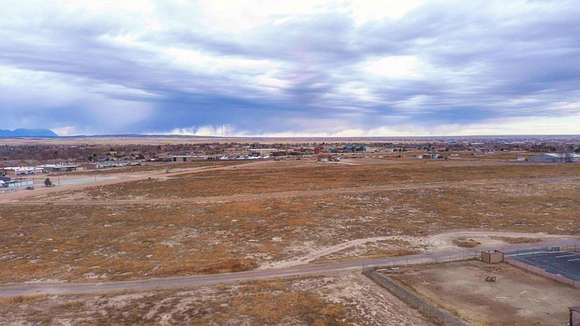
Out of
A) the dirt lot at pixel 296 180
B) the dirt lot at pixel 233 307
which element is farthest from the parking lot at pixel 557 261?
the dirt lot at pixel 296 180

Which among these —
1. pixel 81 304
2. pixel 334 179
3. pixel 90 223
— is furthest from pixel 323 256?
pixel 334 179

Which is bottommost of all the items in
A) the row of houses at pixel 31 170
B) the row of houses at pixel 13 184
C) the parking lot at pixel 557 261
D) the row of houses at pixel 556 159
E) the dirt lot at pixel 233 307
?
the dirt lot at pixel 233 307

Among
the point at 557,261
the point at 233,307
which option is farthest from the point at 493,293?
the point at 233,307

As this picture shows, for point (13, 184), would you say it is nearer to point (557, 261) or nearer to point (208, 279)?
point (208, 279)

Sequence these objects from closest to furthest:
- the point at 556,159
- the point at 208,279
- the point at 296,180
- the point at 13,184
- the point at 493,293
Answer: the point at 493,293 < the point at 208,279 < the point at 296,180 < the point at 13,184 < the point at 556,159

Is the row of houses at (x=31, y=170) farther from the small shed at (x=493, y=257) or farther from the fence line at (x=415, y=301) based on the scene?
the small shed at (x=493, y=257)

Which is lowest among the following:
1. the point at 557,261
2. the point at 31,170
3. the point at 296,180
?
the point at 557,261

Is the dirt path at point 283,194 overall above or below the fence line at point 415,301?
above

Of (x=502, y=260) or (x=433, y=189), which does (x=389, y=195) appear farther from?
(x=502, y=260)
